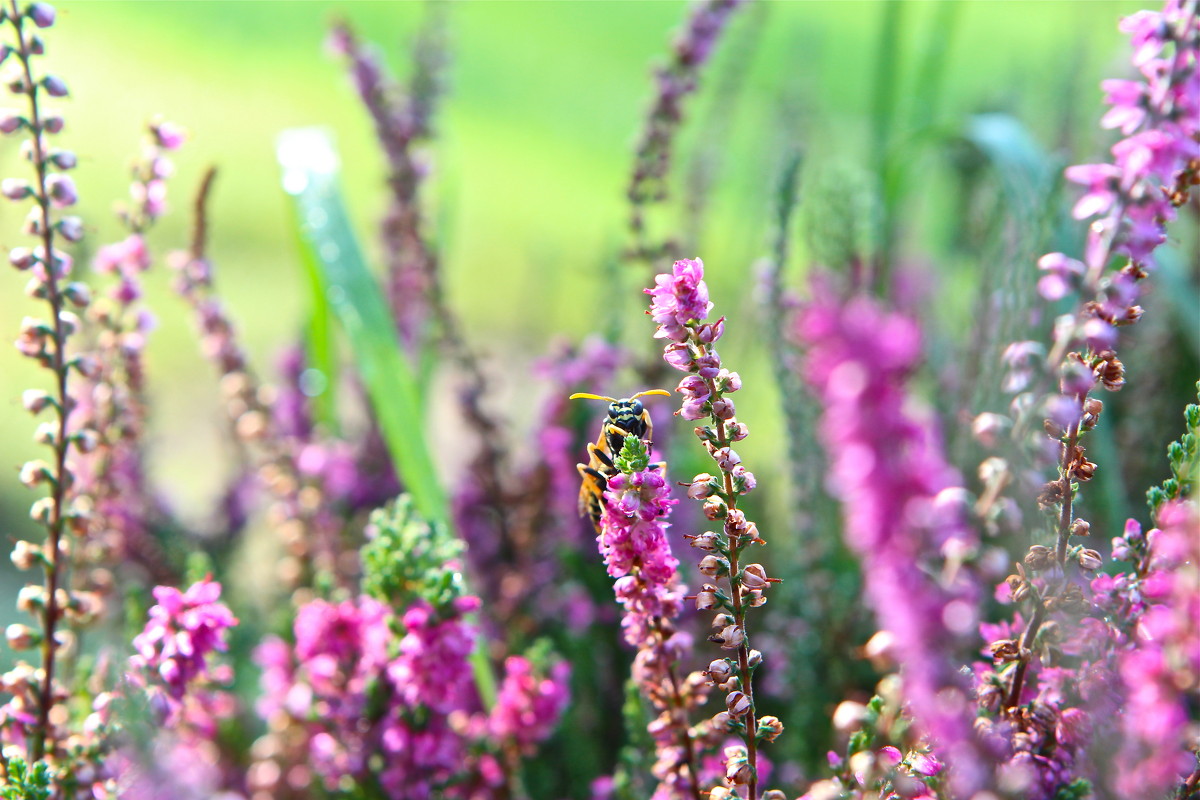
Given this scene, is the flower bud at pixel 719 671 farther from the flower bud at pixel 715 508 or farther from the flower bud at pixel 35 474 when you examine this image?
the flower bud at pixel 35 474

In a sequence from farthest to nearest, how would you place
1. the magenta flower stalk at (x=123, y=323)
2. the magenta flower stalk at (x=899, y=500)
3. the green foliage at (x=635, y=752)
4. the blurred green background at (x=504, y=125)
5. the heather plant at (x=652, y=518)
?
the blurred green background at (x=504, y=125)
the magenta flower stalk at (x=123, y=323)
the green foliage at (x=635, y=752)
the heather plant at (x=652, y=518)
the magenta flower stalk at (x=899, y=500)

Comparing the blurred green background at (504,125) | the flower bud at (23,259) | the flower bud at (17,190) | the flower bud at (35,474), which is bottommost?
the flower bud at (35,474)

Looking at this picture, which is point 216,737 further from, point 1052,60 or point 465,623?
point 1052,60

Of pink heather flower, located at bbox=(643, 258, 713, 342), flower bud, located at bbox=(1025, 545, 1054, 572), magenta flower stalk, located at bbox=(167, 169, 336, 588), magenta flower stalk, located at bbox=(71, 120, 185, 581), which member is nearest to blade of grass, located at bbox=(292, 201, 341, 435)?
magenta flower stalk, located at bbox=(167, 169, 336, 588)

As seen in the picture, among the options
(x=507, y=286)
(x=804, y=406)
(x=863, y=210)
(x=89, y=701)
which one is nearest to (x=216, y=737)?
(x=89, y=701)

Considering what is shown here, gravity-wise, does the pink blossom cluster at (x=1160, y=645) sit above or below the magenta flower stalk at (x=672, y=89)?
below

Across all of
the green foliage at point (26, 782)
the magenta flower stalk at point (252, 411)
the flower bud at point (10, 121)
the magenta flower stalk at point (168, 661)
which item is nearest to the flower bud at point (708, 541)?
the magenta flower stalk at point (168, 661)

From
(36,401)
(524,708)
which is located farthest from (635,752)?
(36,401)
